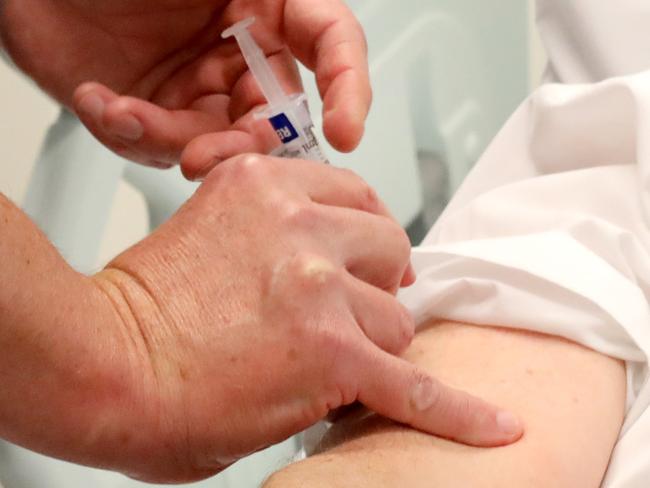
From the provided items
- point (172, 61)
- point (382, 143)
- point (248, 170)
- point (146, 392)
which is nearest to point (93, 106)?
point (172, 61)

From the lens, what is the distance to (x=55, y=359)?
0.55 metres

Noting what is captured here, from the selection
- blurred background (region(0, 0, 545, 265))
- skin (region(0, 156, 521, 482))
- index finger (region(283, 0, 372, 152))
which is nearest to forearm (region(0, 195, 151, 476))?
skin (region(0, 156, 521, 482))

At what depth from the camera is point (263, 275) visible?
2.06ft

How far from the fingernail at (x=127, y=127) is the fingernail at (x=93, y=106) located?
0.02 meters

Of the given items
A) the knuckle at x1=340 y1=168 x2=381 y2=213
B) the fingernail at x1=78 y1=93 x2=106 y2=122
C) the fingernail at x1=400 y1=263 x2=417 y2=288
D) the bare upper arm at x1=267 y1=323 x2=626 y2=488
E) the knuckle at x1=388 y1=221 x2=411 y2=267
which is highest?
the fingernail at x1=78 y1=93 x2=106 y2=122

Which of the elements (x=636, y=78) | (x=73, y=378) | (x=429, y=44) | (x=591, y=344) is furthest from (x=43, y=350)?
(x=429, y=44)

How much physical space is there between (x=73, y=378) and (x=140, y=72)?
0.50 meters

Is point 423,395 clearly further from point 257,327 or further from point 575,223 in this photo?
point 575,223

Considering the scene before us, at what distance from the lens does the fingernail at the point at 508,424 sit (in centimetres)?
67

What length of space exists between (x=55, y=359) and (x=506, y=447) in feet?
1.08

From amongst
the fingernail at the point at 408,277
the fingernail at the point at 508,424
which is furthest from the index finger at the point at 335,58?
the fingernail at the point at 508,424

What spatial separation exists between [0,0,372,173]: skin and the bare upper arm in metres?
0.24

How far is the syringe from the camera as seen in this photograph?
2.52 ft

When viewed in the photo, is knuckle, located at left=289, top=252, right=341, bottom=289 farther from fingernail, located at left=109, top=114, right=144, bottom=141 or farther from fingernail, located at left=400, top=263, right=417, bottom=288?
fingernail, located at left=109, top=114, right=144, bottom=141
